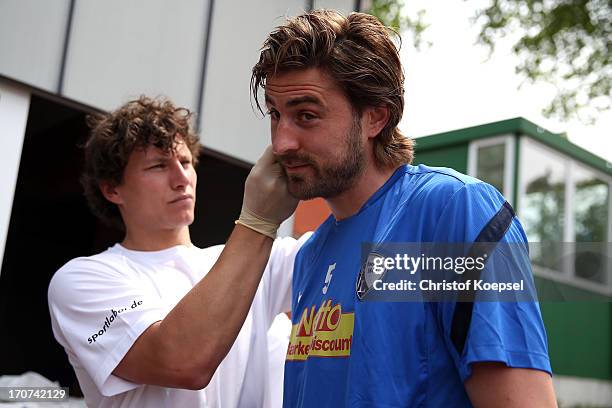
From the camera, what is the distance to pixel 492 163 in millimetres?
10977

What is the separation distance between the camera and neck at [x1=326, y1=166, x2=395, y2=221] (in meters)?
2.02

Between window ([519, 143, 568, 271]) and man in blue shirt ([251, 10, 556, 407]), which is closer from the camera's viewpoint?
man in blue shirt ([251, 10, 556, 407])

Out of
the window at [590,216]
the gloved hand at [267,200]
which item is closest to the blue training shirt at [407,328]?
the gloved hand at [267,200]

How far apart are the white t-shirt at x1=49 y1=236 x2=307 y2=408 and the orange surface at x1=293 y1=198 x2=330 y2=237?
107 inches

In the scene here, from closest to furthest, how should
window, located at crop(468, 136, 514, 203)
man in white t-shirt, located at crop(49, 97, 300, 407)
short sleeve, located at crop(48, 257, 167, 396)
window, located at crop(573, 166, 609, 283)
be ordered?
man in white t-shirt, located at crop(49, 97, 300, 407) < short sleeve, located at crop(48, 257, 167, 396) < window, located at crop(468, 136, 514, 203) < window, located at crop(573, 166, 609, 283)

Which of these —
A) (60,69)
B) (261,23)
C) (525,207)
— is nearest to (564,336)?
(525,207)

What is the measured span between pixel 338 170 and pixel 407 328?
53 centimetres

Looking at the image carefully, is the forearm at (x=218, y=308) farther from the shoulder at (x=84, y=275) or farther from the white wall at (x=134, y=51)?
the white wall at (x=134, y=51)

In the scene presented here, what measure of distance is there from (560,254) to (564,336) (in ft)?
4.60

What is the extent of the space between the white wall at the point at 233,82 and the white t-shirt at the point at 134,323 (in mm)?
2557

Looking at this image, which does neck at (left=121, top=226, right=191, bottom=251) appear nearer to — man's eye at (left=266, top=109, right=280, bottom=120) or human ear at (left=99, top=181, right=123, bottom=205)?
human ear at (left=99, top=181, right=123, bottom=205)

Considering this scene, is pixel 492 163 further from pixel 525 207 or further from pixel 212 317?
pixel 212 317

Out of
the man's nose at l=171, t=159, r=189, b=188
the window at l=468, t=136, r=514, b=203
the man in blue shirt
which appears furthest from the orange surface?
the window at l=468, t=136, r=514, b=203

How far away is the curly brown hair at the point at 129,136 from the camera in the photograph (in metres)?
3.12
